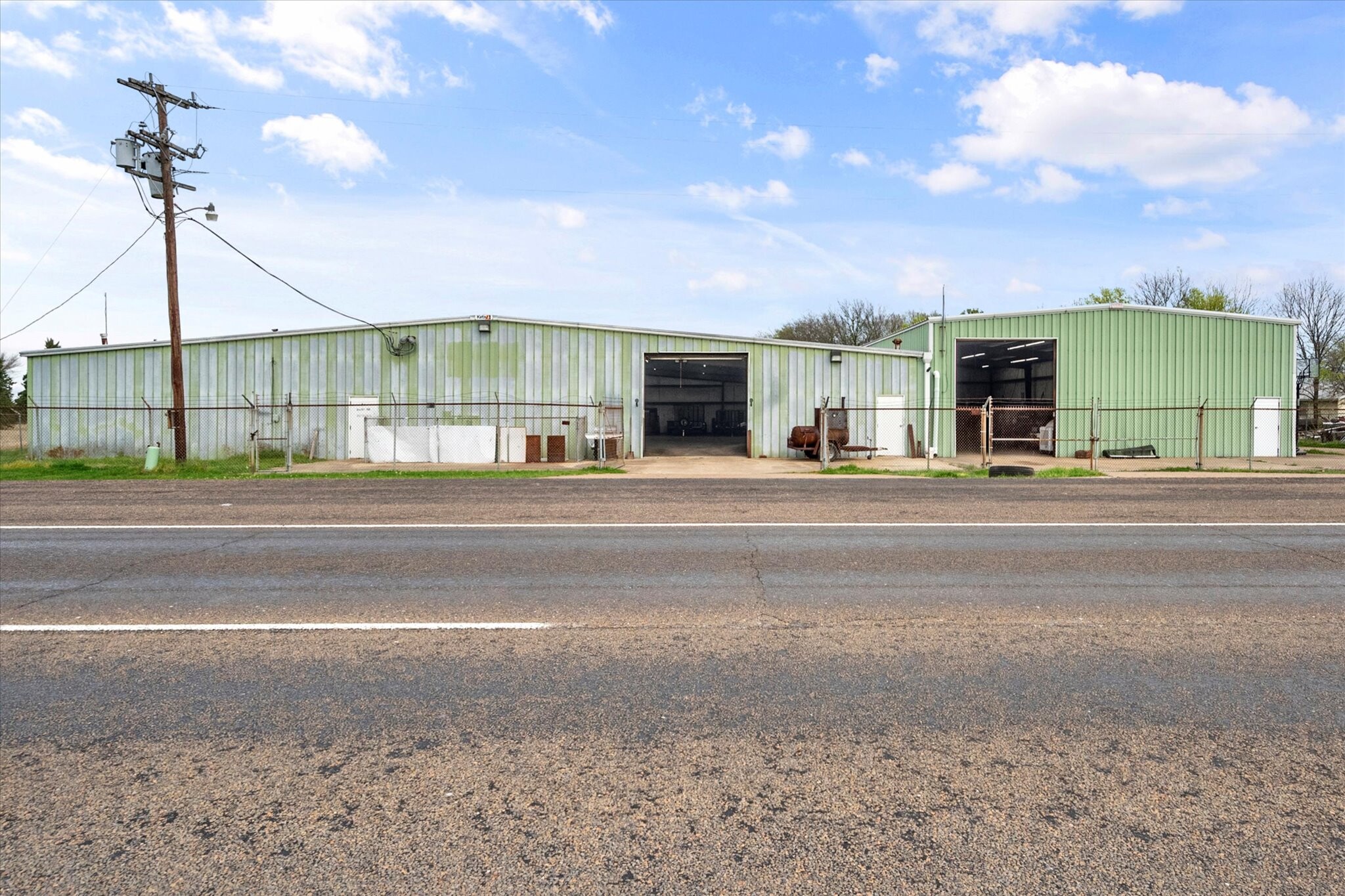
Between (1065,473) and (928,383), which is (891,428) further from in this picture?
(1065,473)

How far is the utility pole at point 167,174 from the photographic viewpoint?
2372cm

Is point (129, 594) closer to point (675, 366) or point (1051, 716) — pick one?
point (1051, 716)

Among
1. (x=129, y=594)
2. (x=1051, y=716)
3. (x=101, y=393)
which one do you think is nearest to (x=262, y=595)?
(x=129, y=594)

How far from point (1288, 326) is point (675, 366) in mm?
27715

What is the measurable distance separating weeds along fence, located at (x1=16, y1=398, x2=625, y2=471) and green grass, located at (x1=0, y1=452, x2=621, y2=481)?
13.8 feet

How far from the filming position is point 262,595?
6746mm

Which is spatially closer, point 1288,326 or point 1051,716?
point 1051,716

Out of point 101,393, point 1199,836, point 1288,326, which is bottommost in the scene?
point 1199,836

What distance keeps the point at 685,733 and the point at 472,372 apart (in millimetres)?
26721

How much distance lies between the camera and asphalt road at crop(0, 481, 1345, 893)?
2809 mm

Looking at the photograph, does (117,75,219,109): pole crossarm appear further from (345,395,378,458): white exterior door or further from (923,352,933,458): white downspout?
(923,352,933,458): white downspout

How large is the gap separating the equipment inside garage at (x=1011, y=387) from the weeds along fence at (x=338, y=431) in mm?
15181

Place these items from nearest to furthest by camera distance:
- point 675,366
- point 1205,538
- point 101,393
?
1. point 1205,538
2. point 101,393
3. point 675,366

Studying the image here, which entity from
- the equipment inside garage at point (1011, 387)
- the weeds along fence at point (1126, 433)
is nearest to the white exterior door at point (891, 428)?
the weeds along fence at point (1126, 433)
